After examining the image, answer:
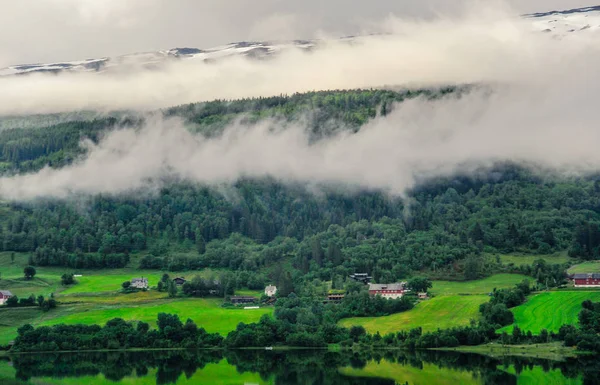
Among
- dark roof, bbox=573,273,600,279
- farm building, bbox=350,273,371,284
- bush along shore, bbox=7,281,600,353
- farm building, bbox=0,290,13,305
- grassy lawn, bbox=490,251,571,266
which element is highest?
farm building, bbox=0,290,13,305

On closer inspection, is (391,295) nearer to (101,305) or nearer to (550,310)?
(550,310)

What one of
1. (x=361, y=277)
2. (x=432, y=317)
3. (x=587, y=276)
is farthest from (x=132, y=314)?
(x=587, y=276)

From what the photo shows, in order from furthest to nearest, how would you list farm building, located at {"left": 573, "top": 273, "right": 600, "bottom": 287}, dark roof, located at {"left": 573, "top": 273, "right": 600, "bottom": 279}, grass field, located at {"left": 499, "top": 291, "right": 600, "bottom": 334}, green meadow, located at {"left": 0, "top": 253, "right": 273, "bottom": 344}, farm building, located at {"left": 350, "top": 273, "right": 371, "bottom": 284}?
farm building, located at {"left": 350, "top": 273, "right": 371, "bottom": 284} < green meadow, located at {"left": 0, "top": 253, "right": 273, "bottom": 344} < dark roof, located at {"left": 573, "top": 273, "right": 600, "bottom": 279} < farm building, located at {"left": 573, "top": 273, "right": 600, "bottom": 287} < grass field, located at {"left": 499, "top": 291, "right": 600, "bottom": 334}

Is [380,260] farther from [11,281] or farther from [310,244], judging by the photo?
[11,281]

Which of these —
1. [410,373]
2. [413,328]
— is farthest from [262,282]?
[410,373]

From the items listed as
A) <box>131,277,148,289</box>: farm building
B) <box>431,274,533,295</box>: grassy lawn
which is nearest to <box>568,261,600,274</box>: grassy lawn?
<box>431,274,533,295</box>: grassy lawn

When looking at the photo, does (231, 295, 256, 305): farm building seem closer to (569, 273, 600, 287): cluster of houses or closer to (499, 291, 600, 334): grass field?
(499, 291, 600, 334): grass field

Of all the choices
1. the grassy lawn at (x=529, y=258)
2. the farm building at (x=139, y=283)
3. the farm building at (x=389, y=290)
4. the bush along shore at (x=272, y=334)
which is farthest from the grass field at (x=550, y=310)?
the farm building at (x=139, y=283)
